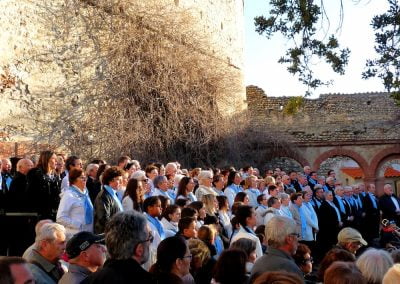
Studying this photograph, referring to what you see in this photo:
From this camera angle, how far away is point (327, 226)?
1323 centimetres

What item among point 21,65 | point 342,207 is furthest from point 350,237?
point 21,65

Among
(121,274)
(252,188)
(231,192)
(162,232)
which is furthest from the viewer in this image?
(252,188)

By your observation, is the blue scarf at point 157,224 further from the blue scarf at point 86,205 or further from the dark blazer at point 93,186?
the dark blazer at point 93,186

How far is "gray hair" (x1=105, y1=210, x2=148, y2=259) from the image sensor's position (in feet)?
12.6

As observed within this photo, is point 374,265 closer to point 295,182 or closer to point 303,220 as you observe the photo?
point 303,220

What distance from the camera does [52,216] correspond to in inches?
330

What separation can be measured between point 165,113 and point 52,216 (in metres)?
9.91

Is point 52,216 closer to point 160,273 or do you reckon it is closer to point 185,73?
point 160,273

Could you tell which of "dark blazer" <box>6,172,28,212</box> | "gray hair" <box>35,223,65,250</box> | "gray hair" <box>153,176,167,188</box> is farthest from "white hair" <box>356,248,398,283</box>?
"dark blazer" <box>6,172,28,212</box>

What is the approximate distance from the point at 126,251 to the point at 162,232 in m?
3.21

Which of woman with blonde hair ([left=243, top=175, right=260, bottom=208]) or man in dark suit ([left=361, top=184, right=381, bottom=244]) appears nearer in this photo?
woman with blonde hair ([left=243, top=175, right=260, bottom=208])

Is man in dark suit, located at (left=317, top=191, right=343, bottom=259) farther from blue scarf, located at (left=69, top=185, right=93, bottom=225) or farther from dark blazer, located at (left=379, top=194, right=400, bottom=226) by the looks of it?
blue scarf, located at (left=69, top=185, right=93, bottom=225)

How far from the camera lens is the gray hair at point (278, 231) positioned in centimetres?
540

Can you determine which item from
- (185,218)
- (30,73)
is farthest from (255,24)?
(30,73)
